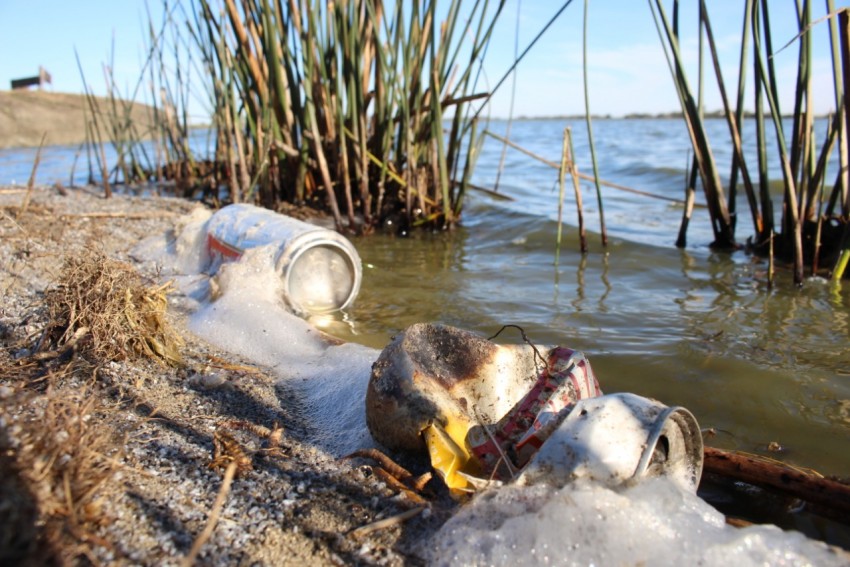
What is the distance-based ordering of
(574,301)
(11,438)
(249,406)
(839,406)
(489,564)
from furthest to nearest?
(574,301), (839,406), (249,406), (489,564), (11,438)

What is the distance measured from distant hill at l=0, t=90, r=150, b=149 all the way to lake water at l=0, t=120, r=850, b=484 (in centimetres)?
1233

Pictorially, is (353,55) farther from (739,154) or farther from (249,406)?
(249,406)

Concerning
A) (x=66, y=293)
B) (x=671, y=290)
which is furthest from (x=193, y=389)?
(x=671, y=290)

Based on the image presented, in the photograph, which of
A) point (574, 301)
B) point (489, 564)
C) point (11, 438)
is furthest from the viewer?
point (574, 301)

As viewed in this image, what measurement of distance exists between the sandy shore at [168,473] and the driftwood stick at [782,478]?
65 cm

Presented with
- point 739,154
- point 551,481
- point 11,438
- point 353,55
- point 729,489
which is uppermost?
point 353,55

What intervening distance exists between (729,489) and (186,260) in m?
2.98

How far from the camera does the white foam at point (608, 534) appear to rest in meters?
1.11

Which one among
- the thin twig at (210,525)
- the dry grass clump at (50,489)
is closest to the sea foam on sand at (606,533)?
the thin twig at (210,525)

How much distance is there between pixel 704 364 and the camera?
2.38 metres

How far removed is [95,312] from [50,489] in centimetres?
97

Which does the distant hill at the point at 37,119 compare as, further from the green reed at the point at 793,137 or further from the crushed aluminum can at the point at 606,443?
the crushed aluminum can at the point at 606,443

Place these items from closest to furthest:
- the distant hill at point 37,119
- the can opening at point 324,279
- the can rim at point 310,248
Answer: the can rim at point 310,248 < the can opening at point 324,279 < the distant hill at point 37,119

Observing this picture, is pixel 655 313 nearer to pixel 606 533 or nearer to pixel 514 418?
pixel 514 418
